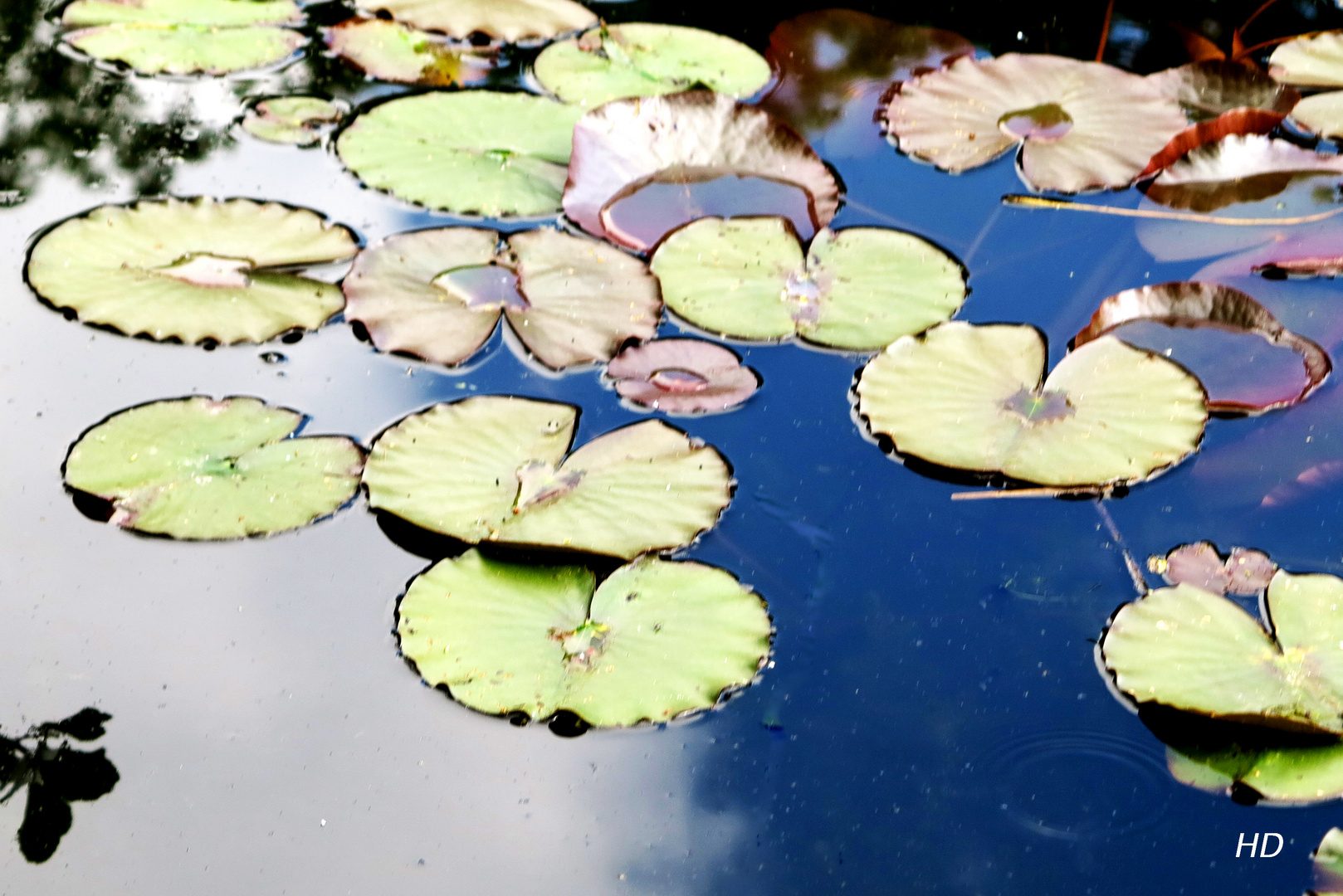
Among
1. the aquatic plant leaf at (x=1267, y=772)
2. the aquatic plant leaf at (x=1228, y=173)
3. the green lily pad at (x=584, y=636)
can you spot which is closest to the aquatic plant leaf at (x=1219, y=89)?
the aquatic plant leaf at (x=1228, y=173)

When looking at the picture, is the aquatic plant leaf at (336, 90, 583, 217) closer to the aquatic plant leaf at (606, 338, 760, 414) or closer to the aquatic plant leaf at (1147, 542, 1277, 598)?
the aquatic plant leaf at (606, 338, 760, 414)

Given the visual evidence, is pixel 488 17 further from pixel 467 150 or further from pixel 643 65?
pixel 467 150

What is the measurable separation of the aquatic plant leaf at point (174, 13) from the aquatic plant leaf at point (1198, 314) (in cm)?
181

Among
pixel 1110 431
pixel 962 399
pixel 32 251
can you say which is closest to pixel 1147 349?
pixel 1110 431

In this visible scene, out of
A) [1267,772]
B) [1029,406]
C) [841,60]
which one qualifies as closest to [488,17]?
[841,60]

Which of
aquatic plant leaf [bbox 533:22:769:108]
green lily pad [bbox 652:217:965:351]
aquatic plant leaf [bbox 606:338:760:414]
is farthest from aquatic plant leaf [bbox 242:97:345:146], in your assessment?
aquatic plant leaf [bbox 606:338:760:414]

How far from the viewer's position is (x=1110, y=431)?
63.4 inches

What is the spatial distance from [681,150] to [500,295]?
48 cm

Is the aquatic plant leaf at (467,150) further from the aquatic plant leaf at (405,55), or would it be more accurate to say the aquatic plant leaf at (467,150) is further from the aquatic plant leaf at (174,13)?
the aquatic plant leaf at (174,13)

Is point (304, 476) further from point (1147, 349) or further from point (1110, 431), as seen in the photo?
point (1147, 349)

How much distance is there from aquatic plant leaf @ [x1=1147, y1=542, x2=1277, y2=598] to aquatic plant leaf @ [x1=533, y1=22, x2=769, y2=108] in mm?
1297

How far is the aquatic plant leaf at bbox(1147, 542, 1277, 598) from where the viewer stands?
143cm

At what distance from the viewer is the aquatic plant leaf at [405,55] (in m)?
2.35

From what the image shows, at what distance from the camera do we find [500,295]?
1.78m
